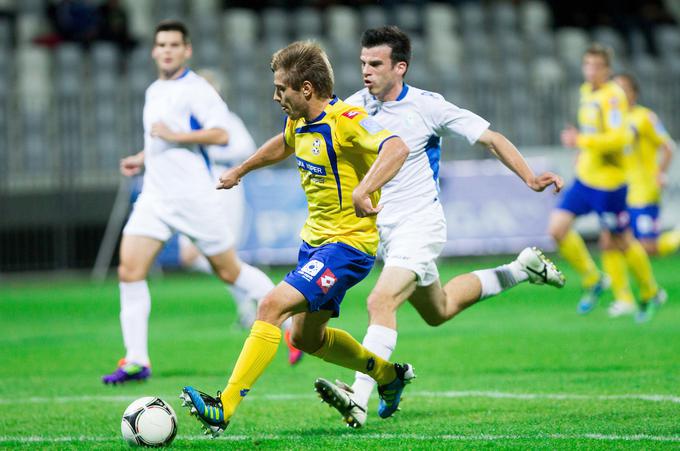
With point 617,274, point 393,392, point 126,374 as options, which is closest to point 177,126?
point 126,374

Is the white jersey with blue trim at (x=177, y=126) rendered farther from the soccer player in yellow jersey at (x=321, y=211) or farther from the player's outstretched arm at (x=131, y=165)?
the soccer player in yellow jersey at (x=321, y=211)

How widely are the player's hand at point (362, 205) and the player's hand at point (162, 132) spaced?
3384 mm

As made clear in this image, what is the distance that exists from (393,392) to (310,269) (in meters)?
1.01

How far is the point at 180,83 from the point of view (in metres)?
8.78

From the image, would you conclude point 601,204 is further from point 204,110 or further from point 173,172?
point 173,172

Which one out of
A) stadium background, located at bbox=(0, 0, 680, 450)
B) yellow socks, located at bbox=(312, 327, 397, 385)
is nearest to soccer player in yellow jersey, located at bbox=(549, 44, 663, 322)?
stadium background, located at bbox=(0, 0, 680, 450)

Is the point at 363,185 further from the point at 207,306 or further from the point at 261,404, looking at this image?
the point at 207,306

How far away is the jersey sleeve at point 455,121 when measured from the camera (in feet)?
22.2

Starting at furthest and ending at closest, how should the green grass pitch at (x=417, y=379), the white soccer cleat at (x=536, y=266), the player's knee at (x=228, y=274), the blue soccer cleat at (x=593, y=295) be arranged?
the blue soccer cleat at (x=593, y=295) < the player's knee at (x=228, y=274) < the white soccer cleat at (x=536, y=266) < the green grass pitch at (x=417, y=379)

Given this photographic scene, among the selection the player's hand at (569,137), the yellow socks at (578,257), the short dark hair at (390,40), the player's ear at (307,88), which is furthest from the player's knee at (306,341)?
the yellow socks at (578,257)

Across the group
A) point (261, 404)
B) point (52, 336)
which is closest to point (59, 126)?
point (52, 336)

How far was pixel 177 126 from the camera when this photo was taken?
881cm

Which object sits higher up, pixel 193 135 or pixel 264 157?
pixel 264 157

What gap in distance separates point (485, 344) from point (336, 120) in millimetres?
4687
